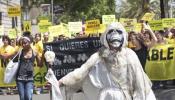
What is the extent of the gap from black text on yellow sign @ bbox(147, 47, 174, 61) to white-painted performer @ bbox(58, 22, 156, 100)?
29.9 feet

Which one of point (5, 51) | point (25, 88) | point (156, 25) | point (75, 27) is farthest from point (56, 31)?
point (25, 88)

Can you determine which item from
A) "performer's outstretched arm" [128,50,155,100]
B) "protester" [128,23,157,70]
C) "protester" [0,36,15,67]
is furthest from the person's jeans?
"performer's outstretched arm" [128,50,155,100]

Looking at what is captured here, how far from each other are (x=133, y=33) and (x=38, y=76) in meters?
3.46

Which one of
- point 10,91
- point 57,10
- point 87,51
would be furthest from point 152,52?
point 57,10

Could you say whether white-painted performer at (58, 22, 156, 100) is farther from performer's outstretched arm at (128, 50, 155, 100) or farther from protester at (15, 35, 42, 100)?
protester at (15, 35, 42, 100)

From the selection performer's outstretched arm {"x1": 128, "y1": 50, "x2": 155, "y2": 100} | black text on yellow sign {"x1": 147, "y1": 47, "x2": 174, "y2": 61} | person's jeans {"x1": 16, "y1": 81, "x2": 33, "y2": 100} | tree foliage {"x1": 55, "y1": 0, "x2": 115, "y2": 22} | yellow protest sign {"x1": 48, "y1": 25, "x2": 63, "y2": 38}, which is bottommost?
person's jeans {"x1": 16, "y1": 81, "x2": 33, "y2": 100}

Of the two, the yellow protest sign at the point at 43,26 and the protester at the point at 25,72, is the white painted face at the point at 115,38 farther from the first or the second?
the yellow protest sign at the point at 43,26

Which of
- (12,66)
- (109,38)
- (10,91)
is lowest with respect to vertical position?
(10,91)

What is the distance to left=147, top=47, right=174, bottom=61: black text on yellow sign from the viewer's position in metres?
15.1

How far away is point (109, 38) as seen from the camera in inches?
233

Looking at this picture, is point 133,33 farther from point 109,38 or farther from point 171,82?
point 109,38

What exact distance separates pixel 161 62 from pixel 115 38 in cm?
955

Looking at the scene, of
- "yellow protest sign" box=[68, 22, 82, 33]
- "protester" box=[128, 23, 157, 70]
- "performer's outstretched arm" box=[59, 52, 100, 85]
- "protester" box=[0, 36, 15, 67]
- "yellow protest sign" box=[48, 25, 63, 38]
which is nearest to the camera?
"performer's outstretched arm" box=[59, 52, 100, 85]

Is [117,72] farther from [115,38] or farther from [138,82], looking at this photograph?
[115,38]
